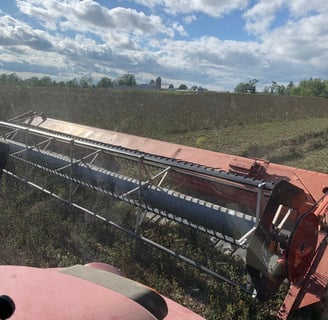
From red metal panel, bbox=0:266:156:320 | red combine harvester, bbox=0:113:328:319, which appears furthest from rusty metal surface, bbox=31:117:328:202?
red metal panel, bbox=0:266:156:320

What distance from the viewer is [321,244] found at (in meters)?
2.89

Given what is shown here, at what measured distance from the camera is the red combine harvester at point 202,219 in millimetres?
1320

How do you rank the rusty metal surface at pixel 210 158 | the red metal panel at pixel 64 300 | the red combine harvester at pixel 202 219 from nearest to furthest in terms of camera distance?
the red metal panel at pixel 64 300
the red combine harvester at pixel 202 219
the rusty metal surface at pixel 210 158

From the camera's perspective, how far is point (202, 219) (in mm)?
3260

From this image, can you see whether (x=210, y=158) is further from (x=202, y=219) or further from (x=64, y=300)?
(x=64, y=300)

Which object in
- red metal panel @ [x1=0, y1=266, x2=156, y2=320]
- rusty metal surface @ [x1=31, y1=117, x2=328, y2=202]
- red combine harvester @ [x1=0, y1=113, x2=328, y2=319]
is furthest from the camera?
rusty metal surface @ [x1=31, y1=117, x2=328, y2=202]

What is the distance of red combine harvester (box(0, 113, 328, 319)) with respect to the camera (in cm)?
132

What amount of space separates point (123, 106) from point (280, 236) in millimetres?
18848

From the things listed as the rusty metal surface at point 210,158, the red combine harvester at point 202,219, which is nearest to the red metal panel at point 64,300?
the red combine harvester at point 202,219

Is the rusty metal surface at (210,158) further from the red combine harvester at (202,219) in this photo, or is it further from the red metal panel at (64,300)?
the red metal panel at (64,300)

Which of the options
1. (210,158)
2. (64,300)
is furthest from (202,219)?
(64,300)

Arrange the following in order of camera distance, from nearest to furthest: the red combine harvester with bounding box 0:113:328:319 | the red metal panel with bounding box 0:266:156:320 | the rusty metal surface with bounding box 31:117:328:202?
the red metal panel with bounding box 0:266:156:320, the red combine harvester with bounding box 0:113:328:319, the rusty metal surface with bounding box 31:117:328:202

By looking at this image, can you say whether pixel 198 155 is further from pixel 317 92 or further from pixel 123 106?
pixel 317 92

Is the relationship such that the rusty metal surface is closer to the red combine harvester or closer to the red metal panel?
the red combine harvester
